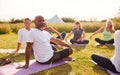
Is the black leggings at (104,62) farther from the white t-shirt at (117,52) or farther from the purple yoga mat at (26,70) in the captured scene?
the purple yoga mat at (26,70)

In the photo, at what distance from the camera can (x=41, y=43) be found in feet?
21.8

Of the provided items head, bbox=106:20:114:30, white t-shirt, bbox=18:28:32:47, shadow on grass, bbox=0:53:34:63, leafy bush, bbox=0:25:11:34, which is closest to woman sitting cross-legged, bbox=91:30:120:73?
shadow on grass, bbox=0:53:34:63

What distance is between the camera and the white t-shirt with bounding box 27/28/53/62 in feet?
21.3

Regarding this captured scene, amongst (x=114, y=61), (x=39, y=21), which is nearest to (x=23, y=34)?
(x=39, y=21)

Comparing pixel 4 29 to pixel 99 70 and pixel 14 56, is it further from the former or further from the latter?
pixel 99 70

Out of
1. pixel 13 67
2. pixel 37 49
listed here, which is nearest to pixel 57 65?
pixel 37 49

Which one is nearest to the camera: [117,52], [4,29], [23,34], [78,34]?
[117,52]

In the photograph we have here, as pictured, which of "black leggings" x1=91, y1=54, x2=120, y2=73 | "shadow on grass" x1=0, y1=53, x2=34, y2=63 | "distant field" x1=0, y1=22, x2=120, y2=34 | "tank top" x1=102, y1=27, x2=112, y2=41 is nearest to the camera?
"black leggings" x1=91, y1=54, x2=120, y2=73

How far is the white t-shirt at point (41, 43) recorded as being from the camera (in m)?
6.50

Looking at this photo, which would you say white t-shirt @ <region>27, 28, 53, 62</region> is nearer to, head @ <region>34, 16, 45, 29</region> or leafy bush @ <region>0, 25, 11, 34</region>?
head @ <region>34, 16, 45, 29</region>

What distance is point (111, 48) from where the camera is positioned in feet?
34.1

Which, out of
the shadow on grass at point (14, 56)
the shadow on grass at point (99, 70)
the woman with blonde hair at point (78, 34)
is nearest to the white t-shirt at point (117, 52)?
the shadow on grass at point (99, 70)

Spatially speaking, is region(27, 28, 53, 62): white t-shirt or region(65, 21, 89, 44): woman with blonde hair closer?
region(27, 28, 53, 62): white t-shirt

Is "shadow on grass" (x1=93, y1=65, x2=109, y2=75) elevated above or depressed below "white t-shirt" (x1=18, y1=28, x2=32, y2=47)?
below
